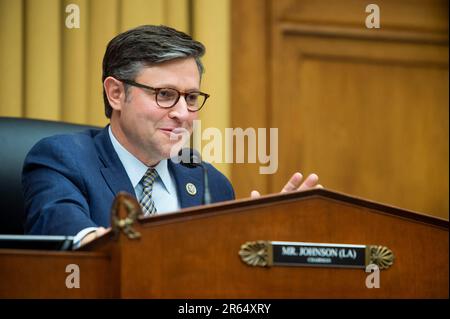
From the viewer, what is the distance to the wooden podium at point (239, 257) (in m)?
1.58

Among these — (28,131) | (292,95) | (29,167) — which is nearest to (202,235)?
(29,167)

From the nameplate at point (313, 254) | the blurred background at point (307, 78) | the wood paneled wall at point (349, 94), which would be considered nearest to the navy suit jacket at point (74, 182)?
the nameplate at point (313, 254)

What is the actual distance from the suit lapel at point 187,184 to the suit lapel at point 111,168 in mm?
192

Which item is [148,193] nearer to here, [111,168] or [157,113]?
[111,168]

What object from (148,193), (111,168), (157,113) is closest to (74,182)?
(111,168)

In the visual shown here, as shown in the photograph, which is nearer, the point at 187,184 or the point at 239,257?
the point at 239,257

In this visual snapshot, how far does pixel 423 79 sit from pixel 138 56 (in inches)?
77.3

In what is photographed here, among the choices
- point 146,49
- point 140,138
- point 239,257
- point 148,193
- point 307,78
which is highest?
point 307,78

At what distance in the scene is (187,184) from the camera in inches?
106

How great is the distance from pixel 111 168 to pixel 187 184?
0.26 m

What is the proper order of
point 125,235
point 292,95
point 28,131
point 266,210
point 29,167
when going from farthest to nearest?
point 292,95 → point 28,131 → point 29,167 → point 266,210 → point 125,235

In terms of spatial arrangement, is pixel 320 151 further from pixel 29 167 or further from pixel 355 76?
pixel 29 167

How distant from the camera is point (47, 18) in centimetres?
355

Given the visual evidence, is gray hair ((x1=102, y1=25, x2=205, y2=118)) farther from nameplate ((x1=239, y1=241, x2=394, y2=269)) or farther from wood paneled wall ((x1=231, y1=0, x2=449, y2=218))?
wood paneled wall ((x1=231, y1=0, x2=449, y2=218))
